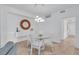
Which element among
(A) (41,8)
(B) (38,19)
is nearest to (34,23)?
(B) (38,19)

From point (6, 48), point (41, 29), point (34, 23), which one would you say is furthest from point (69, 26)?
point (6, 48)

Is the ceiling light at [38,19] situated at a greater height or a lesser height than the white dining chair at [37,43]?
greater

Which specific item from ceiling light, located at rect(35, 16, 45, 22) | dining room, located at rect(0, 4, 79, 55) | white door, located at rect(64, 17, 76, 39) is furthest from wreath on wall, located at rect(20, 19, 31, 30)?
white door, located at rect(64, 17, 76, 39)

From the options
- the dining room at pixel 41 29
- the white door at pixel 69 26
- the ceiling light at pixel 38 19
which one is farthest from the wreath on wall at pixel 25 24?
the white door at pixel 69 26

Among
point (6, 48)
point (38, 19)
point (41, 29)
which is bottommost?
point (6, 48)

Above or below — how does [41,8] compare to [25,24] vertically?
above

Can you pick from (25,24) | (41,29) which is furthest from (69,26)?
(25,24)

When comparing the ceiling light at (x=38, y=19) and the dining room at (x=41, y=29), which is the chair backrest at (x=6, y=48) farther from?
the ceiling light at (x=38, y=19)

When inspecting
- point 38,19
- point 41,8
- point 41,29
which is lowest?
point 41,29

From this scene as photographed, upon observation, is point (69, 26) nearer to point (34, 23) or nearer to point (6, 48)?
point (34, 23)

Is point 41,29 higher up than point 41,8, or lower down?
lower down

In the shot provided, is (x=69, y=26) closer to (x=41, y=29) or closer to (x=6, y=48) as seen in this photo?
(x=41, y=29)

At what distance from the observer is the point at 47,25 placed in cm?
146

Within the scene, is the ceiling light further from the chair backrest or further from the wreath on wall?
the chair backrest
